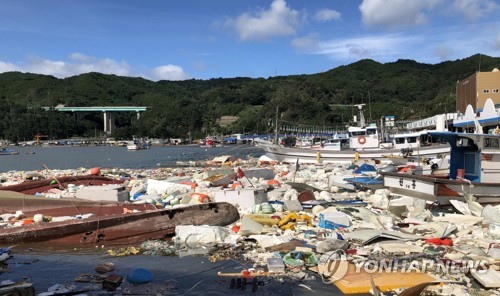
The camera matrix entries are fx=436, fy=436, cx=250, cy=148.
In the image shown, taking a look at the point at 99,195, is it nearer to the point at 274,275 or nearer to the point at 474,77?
the point at 274,275

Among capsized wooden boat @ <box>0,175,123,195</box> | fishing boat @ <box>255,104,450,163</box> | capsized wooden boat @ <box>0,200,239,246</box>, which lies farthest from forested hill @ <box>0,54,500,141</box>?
capsized wooden boat @ <box>0,200,239,246</box>

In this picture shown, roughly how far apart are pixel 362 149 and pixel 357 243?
90.3 ft

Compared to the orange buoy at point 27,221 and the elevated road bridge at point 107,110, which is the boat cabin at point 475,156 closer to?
the orange buoy at point 27,221

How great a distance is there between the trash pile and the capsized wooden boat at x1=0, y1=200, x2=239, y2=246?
1.87 feet

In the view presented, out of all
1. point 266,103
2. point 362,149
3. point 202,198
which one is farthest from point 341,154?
point 266,103

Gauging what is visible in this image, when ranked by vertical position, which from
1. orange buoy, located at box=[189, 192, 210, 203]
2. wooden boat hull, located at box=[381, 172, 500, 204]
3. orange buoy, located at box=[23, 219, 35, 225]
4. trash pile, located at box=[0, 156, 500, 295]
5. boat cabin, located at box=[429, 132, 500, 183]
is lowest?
orange buoy, located at box=[23, 219, 35, 225]

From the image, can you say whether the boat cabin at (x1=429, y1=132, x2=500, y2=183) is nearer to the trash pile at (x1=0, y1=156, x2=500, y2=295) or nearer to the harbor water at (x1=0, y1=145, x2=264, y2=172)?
the trash pile at (x1=0, y1=156, x2=500, y2=295)

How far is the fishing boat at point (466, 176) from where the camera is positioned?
43.7 feet

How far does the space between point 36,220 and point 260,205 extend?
252 inches

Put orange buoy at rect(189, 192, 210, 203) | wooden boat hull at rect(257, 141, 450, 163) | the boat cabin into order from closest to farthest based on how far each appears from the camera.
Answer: the boat cabin < orange buoy at rect(189, 192, 210, 203) < wooden boat hull at rect(257, 141, 450, 163)

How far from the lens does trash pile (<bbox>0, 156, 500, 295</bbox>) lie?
24.2ft

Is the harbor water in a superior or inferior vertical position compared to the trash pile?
inferior

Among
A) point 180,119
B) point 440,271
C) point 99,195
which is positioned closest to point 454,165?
point 440,271

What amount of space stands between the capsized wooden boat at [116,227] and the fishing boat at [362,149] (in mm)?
23185
